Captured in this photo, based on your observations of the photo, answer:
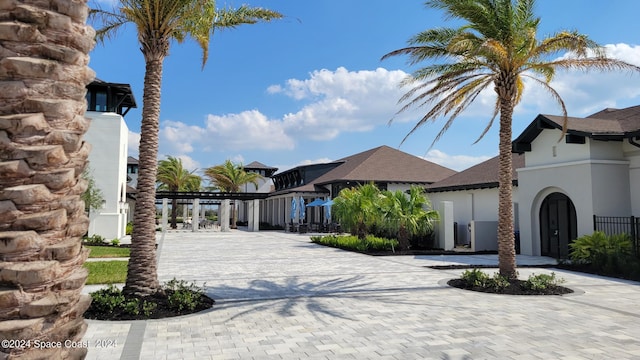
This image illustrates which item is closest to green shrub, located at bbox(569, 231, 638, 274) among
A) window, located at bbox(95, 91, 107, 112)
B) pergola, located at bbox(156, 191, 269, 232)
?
window, located at bbox(95, 91, 107, 112)

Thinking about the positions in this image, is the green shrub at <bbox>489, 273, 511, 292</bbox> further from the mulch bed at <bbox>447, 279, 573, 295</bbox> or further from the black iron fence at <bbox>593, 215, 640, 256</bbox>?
the black iron fence at <bbox>593, 215, 640, 256</bbox>

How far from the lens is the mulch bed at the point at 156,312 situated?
25.2 feet

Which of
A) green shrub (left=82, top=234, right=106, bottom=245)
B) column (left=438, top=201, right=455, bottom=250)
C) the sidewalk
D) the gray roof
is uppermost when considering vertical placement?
the gray roof

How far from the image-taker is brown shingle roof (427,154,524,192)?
74.3 ft

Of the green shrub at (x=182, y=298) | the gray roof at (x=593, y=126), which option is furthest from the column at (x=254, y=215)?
A: the green shrub at (x=182, y=298)

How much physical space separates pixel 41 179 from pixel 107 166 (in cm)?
2555

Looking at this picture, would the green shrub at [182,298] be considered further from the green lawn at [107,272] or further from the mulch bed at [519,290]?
the mulch bed at [519,290]

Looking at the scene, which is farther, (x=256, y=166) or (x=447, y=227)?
(x=256, y=166)

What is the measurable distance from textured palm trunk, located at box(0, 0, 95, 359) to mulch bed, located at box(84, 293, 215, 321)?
5.43 m

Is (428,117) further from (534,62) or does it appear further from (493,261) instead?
(493,261)

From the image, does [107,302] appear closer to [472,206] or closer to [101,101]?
[472,206]

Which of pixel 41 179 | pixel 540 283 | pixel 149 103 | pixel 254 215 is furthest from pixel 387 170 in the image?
pixel 41 179

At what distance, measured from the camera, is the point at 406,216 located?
65.8 feet

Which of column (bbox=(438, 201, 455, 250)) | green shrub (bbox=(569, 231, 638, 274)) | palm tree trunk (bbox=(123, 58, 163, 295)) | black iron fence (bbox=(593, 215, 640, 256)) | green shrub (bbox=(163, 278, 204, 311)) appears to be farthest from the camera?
column (bbox=(438, 201, 455, 250))
